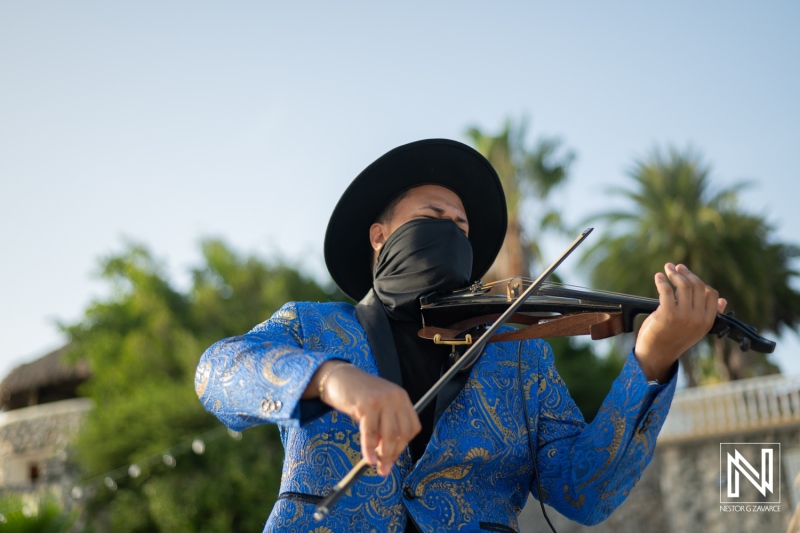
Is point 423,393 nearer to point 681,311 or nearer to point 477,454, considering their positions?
point 477,454

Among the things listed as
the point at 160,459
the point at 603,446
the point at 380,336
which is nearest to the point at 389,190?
the point at 380,336

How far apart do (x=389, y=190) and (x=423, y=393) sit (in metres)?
0.84

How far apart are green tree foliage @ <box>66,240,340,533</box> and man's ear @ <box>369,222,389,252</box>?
14.5 metres

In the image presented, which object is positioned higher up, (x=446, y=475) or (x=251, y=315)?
(x=446, y=475)

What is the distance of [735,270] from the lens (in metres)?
21.2

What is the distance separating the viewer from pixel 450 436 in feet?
7.82

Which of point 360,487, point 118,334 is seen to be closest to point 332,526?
point 360,487

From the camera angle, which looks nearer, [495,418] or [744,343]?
[744,343]

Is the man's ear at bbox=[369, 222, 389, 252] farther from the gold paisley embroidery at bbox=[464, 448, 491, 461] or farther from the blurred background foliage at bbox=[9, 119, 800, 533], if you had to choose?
the blurred background foliage at bbox=[9, 119, 800, 533]

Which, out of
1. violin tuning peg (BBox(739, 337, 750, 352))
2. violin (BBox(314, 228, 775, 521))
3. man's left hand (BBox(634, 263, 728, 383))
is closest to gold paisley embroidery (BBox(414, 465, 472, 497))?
violin (BBox(314, 228, 775, 521))

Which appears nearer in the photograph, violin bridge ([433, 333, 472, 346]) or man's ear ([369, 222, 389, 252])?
violin bridge ([433, 333, 472, 346])

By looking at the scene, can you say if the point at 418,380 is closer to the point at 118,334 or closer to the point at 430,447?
the point at 430,447

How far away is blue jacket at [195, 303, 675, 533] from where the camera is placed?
2076 mm

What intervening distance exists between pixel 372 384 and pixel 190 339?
19756mm
